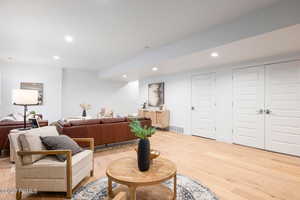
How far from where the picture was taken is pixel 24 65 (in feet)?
20.9

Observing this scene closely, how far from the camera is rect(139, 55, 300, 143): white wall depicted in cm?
475

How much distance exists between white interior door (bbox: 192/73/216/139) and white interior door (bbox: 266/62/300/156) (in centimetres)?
146

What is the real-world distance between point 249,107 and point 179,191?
3280 mm

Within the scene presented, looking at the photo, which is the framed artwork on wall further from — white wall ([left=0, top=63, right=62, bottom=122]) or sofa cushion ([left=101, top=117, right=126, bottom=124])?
white wall ([left=0, top=63, right=62, bottom=122])

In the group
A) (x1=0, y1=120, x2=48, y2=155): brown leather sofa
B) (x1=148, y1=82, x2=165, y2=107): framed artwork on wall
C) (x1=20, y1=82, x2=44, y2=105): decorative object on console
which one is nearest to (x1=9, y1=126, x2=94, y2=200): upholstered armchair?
(x1=0, y1=120, x2=48, y2=155): brown leather sofa

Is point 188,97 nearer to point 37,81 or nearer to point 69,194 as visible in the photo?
point 69,194

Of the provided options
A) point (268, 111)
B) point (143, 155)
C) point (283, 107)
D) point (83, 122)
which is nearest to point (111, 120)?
point (83, 122)

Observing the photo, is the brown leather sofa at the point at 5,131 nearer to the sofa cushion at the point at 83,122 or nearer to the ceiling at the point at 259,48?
the sofa cushion at the point at 83,122

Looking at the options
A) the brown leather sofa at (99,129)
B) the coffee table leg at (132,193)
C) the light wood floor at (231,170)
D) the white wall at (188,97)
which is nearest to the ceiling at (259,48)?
the white wall at (188,97)

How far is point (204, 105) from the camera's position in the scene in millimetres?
5387

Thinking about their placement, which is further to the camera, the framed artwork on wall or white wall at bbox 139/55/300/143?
the framed artwork on wall

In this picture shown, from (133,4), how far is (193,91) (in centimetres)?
387

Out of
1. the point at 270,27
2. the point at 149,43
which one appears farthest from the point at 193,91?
the point at 270,27

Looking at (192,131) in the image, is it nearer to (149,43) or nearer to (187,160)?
(187,160)
